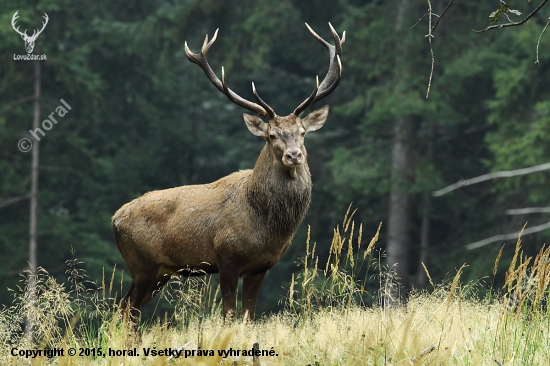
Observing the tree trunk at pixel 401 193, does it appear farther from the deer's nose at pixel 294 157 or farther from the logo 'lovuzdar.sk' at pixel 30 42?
the deer's nose at pixel 294 157

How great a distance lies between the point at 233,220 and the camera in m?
6.85

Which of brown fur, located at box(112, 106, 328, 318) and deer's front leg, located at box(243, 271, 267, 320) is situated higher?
A: brown fur, located at box(112, 106, 328, 318)

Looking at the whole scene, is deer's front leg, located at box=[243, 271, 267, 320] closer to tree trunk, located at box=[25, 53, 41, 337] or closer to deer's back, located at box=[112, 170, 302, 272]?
deer's back, located at box=[112, 170, 302, 272]

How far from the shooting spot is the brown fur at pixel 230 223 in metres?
6.75

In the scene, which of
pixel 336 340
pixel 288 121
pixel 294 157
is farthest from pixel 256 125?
pixel 336 340

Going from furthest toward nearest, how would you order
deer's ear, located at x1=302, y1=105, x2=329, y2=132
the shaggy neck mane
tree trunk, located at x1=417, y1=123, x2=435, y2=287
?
tree trunk, located at x1=417, y1=123, x2=435, y2=287 → deer's ear, located at x1=302, y1=105, x2=329, y2=132 → the shaggy neck mane

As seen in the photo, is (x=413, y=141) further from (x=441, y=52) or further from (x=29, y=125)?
(x=29, y=125)

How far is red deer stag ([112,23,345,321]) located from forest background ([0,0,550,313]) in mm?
11032

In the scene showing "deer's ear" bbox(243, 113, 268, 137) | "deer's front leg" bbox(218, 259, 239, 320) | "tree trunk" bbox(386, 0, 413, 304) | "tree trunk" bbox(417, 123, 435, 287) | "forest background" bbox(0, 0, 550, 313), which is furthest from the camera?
"tree trunk" bbox(417, 123, 435, 287)

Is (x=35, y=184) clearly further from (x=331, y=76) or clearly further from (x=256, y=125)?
(x=331, y=76)

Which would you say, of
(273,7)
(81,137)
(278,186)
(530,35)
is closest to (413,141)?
(530,35)

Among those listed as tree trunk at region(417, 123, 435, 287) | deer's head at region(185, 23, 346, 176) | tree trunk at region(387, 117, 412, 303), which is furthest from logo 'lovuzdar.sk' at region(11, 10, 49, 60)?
deer's head at region(185, 23, 346, 176)

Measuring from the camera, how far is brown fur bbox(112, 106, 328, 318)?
6754mm

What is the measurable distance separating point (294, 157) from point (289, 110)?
16343mm
